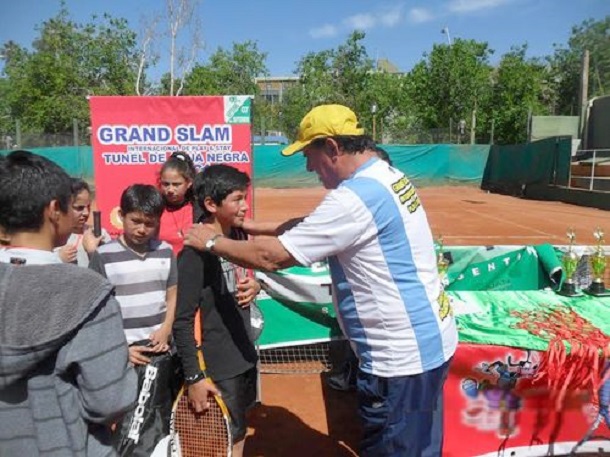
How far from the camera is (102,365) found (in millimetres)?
1374

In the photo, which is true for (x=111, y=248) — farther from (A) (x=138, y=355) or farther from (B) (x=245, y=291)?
(B) (x=245, y=291)

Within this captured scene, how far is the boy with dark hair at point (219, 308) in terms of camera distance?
230cm

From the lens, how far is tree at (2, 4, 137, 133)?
3108 centimetres

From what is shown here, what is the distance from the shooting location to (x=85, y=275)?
4.47 ft

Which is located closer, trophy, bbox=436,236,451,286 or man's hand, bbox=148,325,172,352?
man's hand, bbox=148,325,172,352

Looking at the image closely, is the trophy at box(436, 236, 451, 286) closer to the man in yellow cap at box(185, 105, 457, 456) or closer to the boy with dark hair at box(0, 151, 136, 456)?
the man in yellow cap at box(185, 105, 457, 456)

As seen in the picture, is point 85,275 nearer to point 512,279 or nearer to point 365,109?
point 512,279

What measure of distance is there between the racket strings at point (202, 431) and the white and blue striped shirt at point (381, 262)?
80 cm

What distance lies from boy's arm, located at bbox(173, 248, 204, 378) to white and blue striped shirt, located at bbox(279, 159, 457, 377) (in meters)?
0.52

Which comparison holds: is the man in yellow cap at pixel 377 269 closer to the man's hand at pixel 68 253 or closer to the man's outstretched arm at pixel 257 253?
the man's outstretched arm at pixel 257 253

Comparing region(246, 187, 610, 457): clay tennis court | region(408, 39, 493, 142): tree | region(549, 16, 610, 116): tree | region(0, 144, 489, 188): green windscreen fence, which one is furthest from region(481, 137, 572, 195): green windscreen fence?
region(549, 16, 610, 116): tree

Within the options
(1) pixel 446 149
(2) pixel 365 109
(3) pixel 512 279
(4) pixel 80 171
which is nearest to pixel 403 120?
(2) pixel 365 109

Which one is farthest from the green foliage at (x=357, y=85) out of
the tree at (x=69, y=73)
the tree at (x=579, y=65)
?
the tree at (x=579, y=65)

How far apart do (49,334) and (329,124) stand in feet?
4.22
